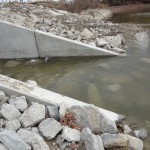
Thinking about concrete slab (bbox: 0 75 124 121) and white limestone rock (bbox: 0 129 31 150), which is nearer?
white limestone rock (bbox: 0 129 31 150)

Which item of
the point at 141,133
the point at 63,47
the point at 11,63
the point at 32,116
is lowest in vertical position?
the point at 11,63

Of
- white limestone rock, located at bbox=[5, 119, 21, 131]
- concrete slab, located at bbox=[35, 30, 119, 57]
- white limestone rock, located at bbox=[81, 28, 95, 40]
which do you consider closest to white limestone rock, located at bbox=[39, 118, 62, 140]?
white limestone rock, located at bbox=[5, 119, 21, 131]

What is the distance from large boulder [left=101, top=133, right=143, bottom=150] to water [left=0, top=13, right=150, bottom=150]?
19.1 inches

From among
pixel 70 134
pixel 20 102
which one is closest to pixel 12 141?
pixel 70 134

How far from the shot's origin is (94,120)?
502 cm

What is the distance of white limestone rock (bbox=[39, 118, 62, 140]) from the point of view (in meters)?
4.69

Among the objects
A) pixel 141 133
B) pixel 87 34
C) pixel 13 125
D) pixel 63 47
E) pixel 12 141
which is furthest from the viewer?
pixel 87 34

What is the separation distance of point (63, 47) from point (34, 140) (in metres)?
6.20

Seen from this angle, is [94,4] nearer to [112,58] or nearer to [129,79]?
[112,58]

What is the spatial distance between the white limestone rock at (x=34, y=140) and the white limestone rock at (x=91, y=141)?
1.99ft

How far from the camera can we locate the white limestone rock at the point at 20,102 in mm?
5359

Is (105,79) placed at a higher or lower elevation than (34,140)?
lower

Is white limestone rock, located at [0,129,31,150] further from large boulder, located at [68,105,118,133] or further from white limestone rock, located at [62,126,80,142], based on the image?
large boulder, located at [68,105,118,133]

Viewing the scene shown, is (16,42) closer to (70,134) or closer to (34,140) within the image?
(70,134)
